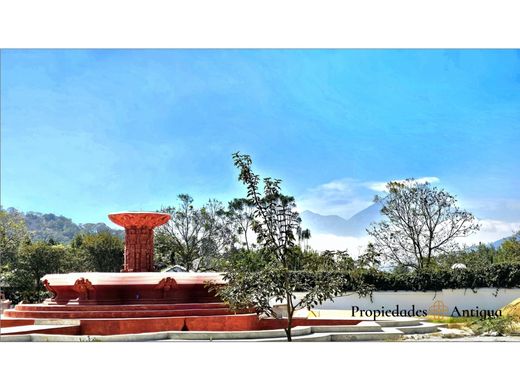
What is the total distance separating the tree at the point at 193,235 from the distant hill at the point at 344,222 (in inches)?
182

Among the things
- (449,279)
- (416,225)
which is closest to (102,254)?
(416,225)

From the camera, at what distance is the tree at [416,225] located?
20.3m

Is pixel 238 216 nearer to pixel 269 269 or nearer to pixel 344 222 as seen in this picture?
pixel 344 222

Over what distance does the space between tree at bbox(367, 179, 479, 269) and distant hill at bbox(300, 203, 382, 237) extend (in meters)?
0.34

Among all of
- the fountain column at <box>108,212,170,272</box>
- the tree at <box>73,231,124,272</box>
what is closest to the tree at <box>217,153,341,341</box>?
the fountain column at <box>108,212,170,272</box>

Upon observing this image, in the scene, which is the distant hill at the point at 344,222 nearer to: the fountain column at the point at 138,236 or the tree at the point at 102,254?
the fountain column at the point at 138,236

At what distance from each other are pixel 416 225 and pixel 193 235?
37.7 feet

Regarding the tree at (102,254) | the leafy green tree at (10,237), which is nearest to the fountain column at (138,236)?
the leafy green tree at (10,237)

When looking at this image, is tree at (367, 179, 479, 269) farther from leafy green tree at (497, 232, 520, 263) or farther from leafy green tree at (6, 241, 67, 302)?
leafy green tree at (6, 241, 67, 302)

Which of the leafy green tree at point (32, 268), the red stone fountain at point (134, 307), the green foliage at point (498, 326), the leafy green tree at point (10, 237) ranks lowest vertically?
the green foliage at point (498, 326)

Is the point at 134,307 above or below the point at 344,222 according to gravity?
below

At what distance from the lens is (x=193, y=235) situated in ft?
92.9
